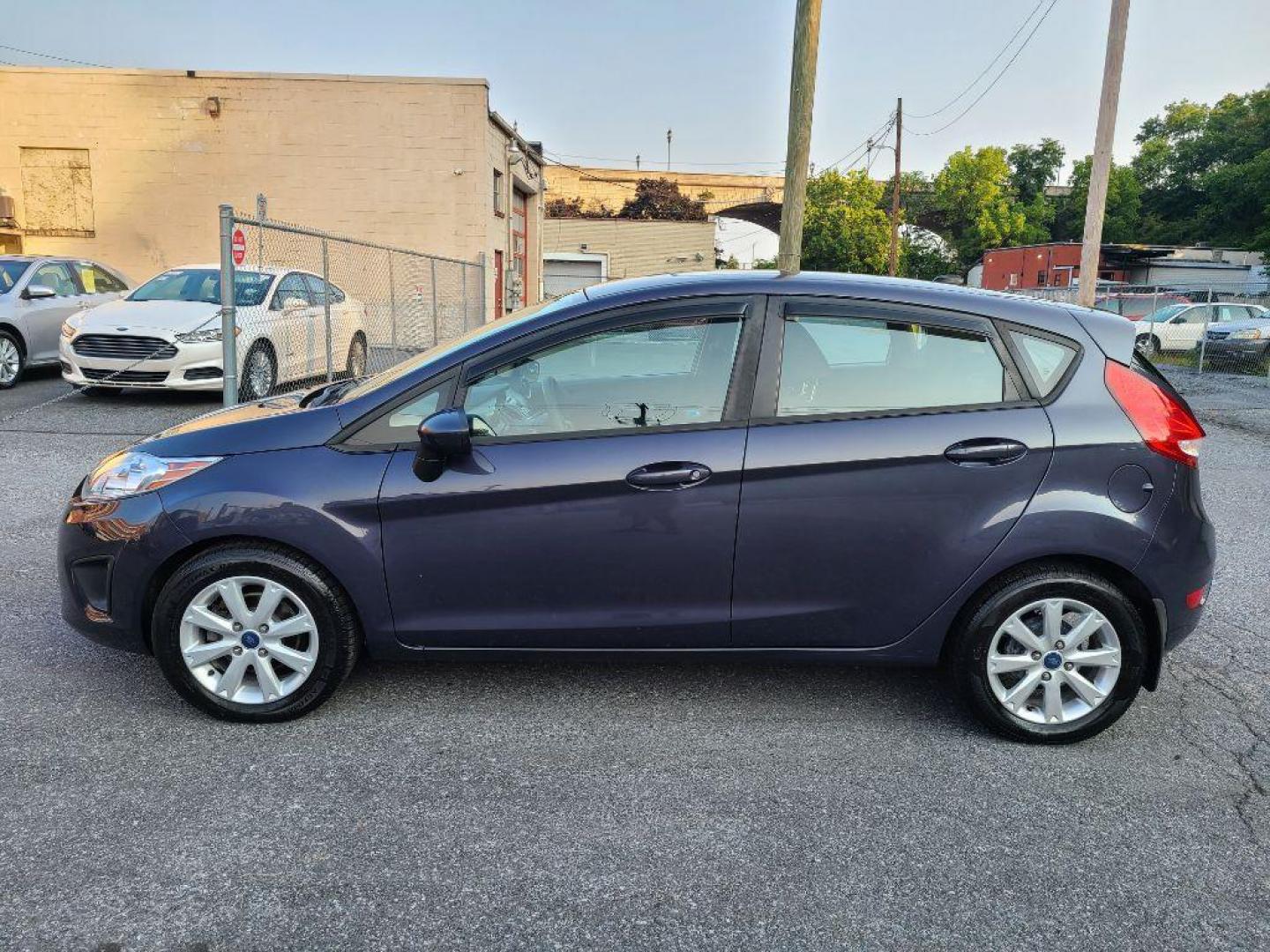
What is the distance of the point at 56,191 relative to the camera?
821 inches

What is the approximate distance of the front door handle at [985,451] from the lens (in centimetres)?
328

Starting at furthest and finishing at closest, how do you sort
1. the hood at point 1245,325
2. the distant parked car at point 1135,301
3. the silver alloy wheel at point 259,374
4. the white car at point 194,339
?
the distant parked car at point 1135,301 → the hood at point 1245,325 → the white car at point 194,339 → the silver alloy wheel at point 259,374

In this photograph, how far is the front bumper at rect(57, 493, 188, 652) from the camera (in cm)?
337

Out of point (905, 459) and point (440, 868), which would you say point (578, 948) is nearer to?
point (440, 868)

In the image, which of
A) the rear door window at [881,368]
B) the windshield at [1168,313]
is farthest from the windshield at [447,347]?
the windshield at [1168,313]

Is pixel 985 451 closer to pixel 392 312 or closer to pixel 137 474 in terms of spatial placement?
pixel 137 474

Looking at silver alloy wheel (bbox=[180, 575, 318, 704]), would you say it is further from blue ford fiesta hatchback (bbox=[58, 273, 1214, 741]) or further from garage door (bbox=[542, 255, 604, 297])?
garage door (bbox=[542, 255, 604, 297])

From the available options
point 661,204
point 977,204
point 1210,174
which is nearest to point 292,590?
point 661,204

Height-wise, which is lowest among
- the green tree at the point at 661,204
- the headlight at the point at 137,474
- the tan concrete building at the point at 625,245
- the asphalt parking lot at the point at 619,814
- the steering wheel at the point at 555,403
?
the asphalt parking lot at the point at 619,814

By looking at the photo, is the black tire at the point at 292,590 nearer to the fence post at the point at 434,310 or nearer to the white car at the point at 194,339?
the white car at the point at 194,339

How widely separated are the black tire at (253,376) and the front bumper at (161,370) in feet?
1.82

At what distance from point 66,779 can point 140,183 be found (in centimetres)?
2094

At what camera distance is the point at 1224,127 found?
60.1 meters

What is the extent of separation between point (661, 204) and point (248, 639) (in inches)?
2211
